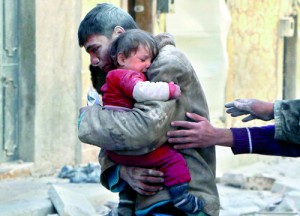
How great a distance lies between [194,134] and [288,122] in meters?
0.42

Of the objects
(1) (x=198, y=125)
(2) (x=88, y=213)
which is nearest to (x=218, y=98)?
(2) (x=88, y=213)

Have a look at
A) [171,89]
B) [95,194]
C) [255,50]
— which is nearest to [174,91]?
[171,89]

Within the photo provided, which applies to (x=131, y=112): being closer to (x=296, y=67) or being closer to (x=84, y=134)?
(x=84, y=134)

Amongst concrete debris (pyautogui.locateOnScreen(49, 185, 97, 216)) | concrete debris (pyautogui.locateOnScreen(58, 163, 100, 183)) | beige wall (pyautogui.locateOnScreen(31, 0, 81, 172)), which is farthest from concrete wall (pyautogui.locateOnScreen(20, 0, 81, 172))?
concrete debris (pyautogui.locateOnScreen(49, 185, 97, 216))

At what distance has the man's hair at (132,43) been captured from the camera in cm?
407

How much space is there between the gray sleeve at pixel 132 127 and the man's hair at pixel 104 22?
0.34 metres

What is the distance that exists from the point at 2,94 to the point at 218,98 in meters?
4.10

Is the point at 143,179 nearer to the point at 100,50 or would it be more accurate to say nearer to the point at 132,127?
the point at 132,127

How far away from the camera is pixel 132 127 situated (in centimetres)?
399

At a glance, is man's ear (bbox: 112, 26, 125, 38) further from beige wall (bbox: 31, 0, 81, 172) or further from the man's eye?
beige wall (bbox: 31, 0, 81, 172)

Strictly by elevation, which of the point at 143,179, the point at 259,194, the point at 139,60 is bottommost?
the point at 259,194

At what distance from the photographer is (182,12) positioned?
11922 mm

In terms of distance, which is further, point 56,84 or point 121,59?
point 56,84

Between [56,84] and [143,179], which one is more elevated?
[143,179]
